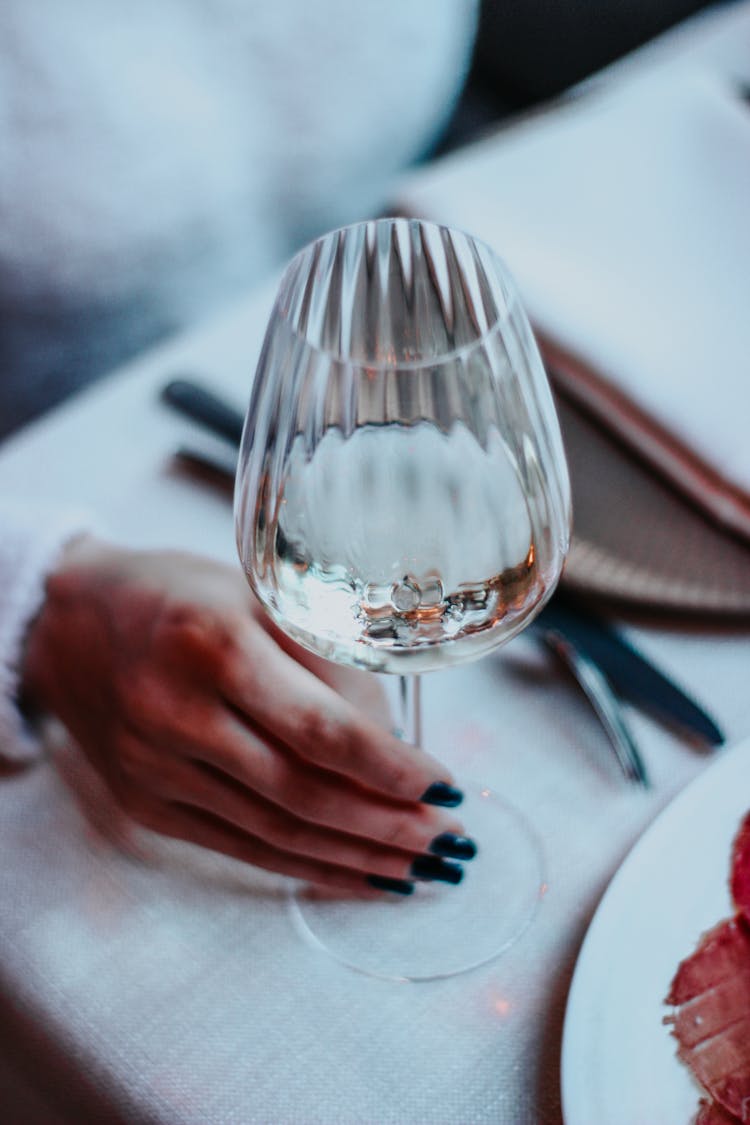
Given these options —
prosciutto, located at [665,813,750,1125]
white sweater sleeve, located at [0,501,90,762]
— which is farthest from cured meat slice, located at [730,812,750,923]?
white sweater sleeve, located at [0,501,90,762]

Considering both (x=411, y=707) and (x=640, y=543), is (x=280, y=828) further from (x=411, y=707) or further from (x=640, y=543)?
(x=640, y=543)

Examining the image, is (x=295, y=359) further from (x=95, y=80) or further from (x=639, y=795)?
(x=95, y=80)

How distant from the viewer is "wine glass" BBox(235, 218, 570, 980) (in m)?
0.26

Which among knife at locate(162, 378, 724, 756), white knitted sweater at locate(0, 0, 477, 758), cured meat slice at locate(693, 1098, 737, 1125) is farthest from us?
white knitted sweater at locate(0, 0, 477, 758)

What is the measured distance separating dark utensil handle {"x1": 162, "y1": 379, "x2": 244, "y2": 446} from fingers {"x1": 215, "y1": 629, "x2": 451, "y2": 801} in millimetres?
151

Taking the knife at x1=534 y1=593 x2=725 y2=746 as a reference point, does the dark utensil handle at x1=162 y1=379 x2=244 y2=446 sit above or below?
above

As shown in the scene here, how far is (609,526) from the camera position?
1.28ft

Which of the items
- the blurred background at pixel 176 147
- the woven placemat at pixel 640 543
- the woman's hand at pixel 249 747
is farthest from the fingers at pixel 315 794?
the blurred background at pixel 176 147

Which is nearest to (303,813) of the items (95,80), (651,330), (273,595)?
(273,595)

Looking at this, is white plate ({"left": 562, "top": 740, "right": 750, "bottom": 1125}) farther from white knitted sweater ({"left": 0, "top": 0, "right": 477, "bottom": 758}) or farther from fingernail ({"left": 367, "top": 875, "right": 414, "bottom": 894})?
white knitted sweater ({"left": 0, "top": 0, "right": 477, "bottom": 758})

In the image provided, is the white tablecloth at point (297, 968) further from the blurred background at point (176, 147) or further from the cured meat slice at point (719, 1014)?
the blurred background at point (176, 147)

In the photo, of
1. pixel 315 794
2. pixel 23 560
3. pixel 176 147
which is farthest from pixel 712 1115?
pixel 176 147

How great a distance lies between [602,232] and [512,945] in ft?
1.09

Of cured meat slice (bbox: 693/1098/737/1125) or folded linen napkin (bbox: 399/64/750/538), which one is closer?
cured meat slice (bbox: 693/1098/737/1125)
